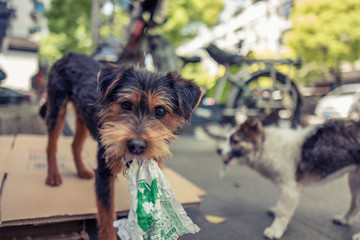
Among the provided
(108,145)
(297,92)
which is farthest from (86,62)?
(297,92)

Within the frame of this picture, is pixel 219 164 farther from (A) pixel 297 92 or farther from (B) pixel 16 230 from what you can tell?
(B) pixel 16 230

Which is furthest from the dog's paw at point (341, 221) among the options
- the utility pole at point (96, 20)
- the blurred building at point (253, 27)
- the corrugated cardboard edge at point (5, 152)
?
the blurred building at point (253, 27)

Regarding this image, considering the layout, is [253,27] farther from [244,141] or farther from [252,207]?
[252,207]

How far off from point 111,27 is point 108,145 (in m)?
8.45

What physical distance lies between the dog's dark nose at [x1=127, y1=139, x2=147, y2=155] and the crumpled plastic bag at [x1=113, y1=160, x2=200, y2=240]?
0.09m

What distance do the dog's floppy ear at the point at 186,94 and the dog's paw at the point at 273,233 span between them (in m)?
1.39

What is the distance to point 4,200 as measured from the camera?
2.19 metres

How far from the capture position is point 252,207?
3127mm

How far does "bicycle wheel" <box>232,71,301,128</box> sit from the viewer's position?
209 inches

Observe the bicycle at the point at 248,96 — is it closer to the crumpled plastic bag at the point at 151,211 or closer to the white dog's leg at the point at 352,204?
the white dog's leg at the point at 352,204

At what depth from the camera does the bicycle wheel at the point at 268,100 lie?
5.31 meters

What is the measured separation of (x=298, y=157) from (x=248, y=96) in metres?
3.21

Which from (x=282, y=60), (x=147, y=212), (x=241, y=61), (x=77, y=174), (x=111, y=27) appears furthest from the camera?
(x=111, y=27)

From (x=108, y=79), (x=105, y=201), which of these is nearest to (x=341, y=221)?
(x=105, y=201)
